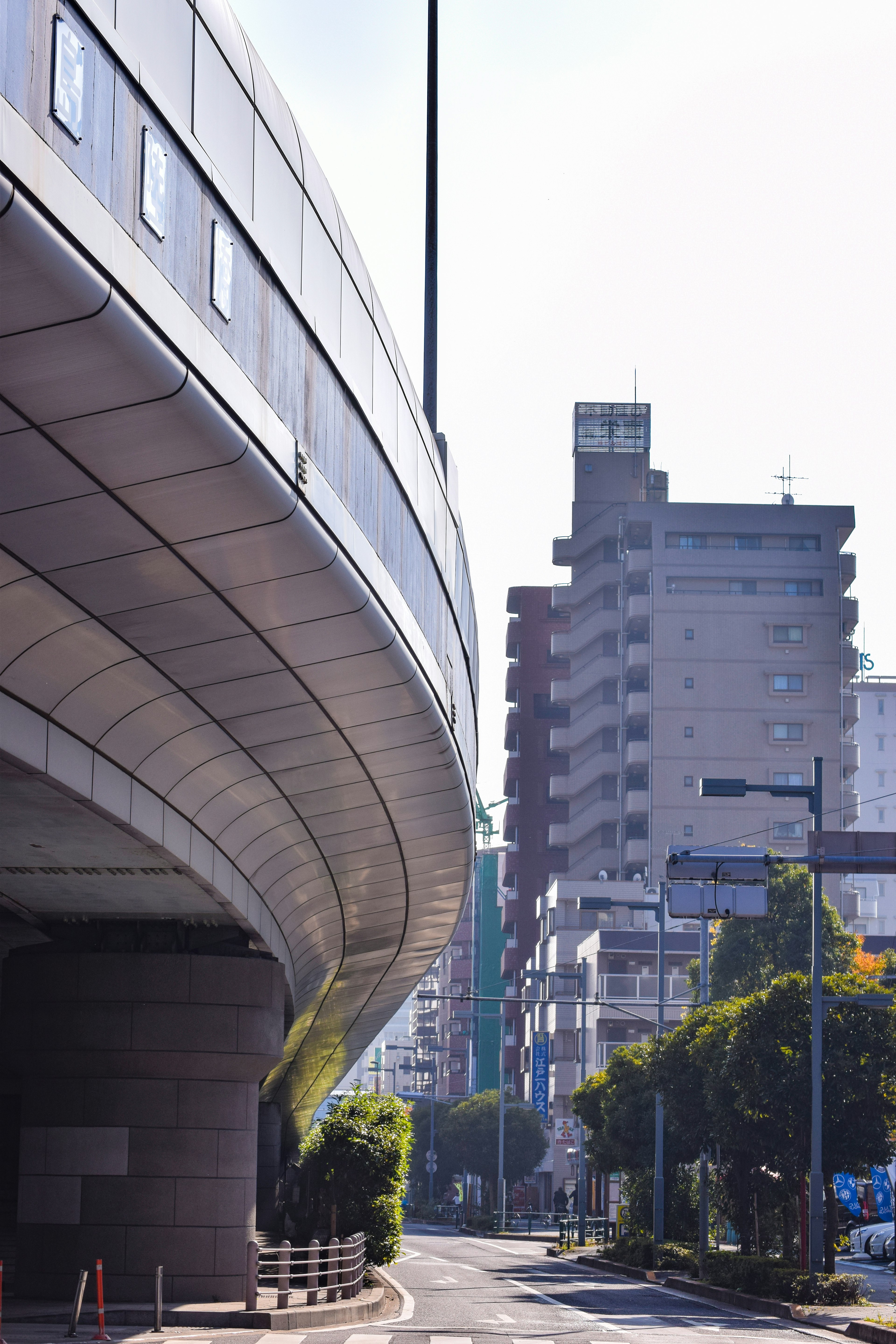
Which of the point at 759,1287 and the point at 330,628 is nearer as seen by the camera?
the point at 330,628

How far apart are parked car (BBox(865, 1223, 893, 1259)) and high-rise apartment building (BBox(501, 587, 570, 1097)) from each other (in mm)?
69996

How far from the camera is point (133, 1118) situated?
21469 millimetres

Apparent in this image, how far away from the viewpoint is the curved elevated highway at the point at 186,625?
28.5ft

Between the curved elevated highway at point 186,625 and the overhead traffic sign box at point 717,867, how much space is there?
3.15 m

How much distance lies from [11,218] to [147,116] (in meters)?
2.15

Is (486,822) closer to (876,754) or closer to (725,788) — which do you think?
(876,754)

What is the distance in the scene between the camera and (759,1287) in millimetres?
27906

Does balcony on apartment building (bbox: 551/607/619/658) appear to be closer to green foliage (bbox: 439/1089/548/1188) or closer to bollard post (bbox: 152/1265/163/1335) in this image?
green foliage (bbox: 439/1089/548/1188)

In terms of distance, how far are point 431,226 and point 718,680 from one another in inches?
3185

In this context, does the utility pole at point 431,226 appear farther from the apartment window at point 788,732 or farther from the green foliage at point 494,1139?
the apartment window at point 788,732

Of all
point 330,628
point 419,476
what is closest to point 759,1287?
point 419,476

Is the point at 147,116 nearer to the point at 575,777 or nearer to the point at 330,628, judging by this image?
the point at 330,628

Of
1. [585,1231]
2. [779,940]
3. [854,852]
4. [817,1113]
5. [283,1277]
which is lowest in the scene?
[585,1231]

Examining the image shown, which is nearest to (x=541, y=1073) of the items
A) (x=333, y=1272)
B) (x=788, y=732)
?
(x=788, y=732)
